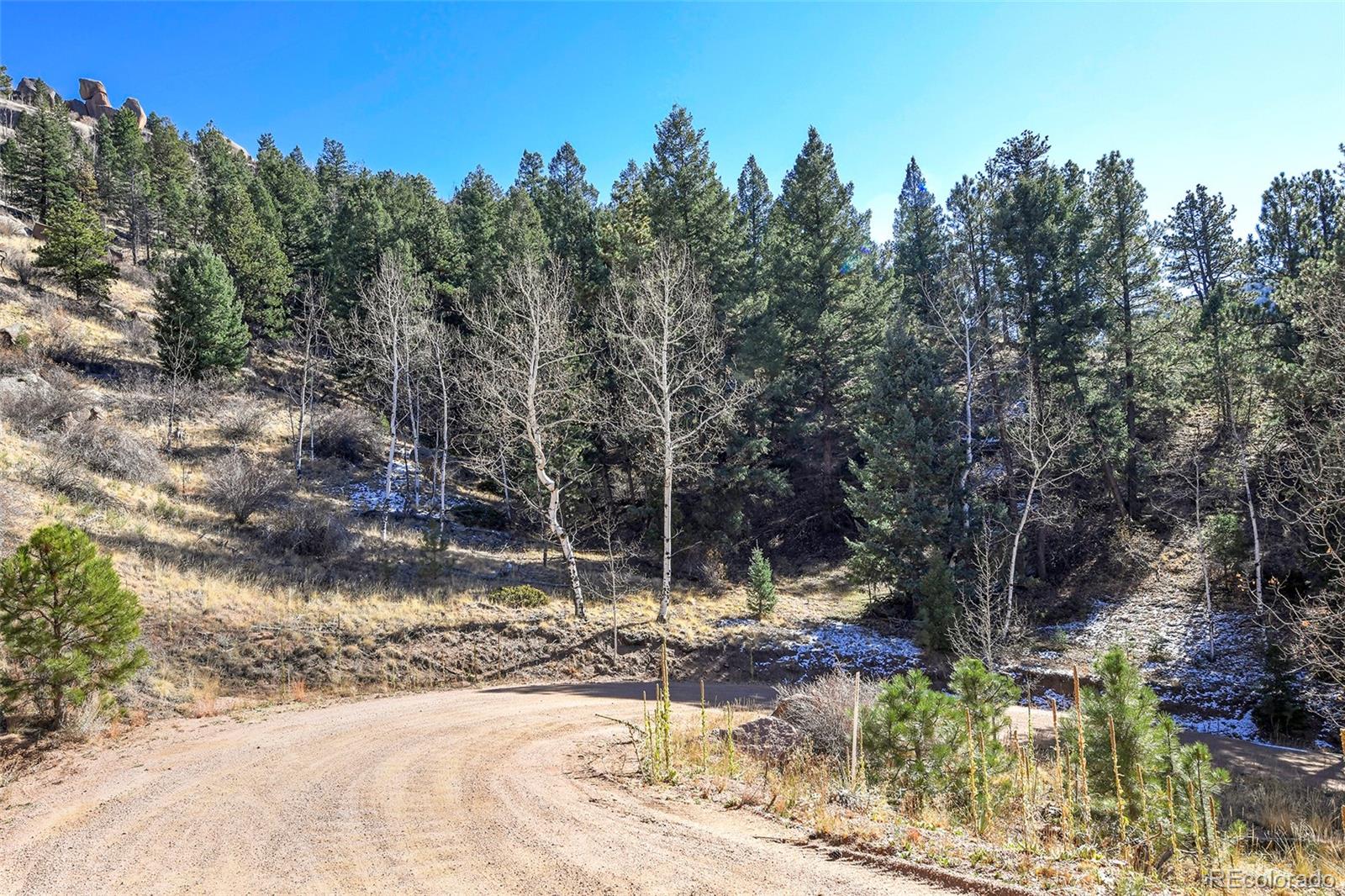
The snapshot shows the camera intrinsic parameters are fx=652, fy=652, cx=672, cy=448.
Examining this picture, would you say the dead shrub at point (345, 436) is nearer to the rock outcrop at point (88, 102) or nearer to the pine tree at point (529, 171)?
the pine tree at point (529, 171)

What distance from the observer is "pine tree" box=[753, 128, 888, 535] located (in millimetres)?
28734

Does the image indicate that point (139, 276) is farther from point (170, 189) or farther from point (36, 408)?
point (36, 408)

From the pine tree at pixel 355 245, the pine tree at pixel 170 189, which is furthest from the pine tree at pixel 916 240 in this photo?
the pine tree at pixel 170 189

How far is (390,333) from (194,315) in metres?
10.1

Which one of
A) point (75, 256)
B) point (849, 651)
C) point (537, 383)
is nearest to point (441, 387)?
point (537, 383)

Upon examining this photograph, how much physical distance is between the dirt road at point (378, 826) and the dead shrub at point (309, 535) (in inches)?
431

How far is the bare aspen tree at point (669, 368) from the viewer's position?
19688 mm

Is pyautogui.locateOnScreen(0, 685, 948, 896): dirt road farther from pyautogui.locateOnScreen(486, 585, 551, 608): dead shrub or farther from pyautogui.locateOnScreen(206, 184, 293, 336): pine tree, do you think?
pyautogui.locateOnScreen(206, 184, 293, 336): pine tree

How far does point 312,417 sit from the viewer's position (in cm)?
3175

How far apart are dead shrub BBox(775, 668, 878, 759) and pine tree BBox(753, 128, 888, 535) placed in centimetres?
1768

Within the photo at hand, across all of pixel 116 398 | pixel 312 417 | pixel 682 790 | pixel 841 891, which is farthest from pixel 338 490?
pixel 841 891

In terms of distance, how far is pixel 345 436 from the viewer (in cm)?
3138

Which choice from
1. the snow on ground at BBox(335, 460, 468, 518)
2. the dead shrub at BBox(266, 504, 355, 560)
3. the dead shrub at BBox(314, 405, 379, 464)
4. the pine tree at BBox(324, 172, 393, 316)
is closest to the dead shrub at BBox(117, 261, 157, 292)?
the pine tree at BBox(324, 172, 393, 316)

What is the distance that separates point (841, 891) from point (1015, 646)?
16258 millimetres
